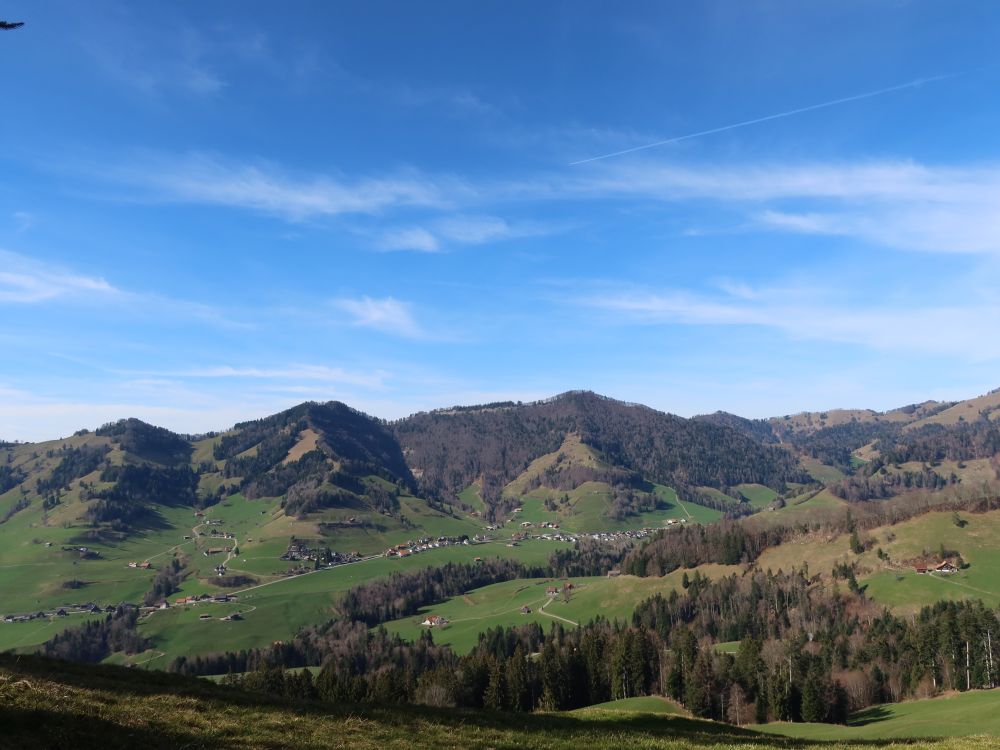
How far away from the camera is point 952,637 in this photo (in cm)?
12475

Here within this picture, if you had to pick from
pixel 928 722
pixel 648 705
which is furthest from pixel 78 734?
pixel 648 705

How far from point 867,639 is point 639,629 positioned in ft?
216

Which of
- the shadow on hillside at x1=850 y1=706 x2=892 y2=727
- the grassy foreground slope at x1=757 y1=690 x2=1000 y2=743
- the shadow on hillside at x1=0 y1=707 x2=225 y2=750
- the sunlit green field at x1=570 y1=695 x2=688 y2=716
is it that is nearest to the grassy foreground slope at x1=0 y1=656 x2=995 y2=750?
the shadow on hillside at x1=0 y1=707 x2=225 y2=750

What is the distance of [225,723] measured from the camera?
2650cm

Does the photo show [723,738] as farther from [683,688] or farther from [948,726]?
[683,688]

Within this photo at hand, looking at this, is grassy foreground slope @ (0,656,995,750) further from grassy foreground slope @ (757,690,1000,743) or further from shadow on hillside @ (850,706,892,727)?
shadow on hillside @ (850,706,892,727)

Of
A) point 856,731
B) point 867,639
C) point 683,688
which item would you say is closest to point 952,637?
point 867,639

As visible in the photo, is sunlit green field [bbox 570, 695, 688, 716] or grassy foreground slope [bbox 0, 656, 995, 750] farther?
sunlit green field [bbox 570, 695, 688, 716]

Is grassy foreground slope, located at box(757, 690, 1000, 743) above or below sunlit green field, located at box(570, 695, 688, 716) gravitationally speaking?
above

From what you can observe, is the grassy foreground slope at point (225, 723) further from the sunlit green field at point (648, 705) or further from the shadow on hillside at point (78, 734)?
the sunlit green field at point (648, 705)

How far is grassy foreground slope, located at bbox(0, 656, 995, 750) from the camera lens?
22344 mm

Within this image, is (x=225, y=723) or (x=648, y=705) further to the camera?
(x=648, y=705)

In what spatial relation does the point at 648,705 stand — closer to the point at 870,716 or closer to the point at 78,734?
the point at 870,716

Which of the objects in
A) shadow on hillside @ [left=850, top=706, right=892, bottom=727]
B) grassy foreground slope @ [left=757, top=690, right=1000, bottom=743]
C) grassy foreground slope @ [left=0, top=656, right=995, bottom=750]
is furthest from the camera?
shadow on hillside @ [left=850, top=706, right=892, bottom=727]
